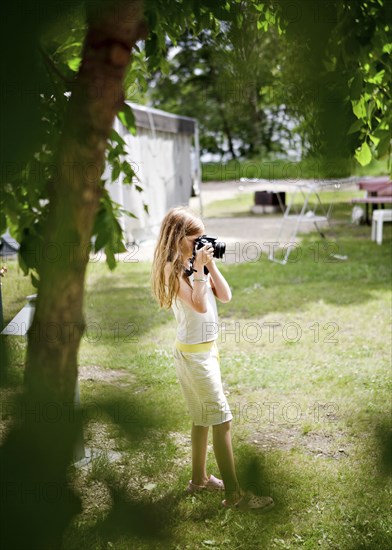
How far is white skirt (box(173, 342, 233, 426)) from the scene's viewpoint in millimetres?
2771

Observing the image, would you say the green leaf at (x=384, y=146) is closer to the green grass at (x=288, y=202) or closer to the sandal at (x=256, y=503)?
the sandal at (x=256, y=503)

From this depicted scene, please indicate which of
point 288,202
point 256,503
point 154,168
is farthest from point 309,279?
point 288,202

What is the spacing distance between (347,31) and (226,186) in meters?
22.8

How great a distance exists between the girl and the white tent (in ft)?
23.0

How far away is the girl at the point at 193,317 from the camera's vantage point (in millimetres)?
2770

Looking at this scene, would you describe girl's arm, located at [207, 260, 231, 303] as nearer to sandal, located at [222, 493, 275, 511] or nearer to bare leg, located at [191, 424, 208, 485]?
bare leg, located at [191, 424, 208, 485]

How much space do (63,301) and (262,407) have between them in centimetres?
354

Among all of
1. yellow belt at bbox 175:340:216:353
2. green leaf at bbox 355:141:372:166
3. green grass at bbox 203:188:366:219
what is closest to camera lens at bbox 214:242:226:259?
yellow belt at bbox 175:340:216:353

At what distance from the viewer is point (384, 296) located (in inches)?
279

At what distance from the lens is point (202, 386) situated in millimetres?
2777

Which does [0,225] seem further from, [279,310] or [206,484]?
[279,310]

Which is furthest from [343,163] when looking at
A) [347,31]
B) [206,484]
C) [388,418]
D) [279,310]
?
[279,310]

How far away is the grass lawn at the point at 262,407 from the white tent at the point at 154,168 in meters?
1.68

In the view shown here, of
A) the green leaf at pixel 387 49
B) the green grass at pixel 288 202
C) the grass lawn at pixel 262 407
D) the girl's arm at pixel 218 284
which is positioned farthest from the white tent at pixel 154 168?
the green leaf at pixel 387 49
